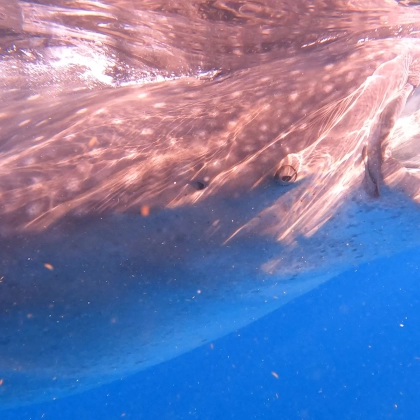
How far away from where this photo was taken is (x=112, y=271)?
6.80 feet

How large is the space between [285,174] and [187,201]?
512 mm

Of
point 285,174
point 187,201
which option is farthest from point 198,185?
point 285,174

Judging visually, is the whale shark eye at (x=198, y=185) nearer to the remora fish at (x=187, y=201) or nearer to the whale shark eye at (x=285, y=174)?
the remora fish at (x=187, y=201)

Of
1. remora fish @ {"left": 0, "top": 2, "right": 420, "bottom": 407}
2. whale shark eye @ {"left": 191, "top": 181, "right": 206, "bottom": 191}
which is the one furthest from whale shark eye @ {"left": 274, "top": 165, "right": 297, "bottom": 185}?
whale shark eye @ {"left": 191, "top": 181, "right": 206, "bottom": 191}

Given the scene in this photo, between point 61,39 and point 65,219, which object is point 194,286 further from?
point 61,39

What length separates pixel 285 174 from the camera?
1.97 meters

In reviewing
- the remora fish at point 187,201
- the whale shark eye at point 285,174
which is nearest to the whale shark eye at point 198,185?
the remora fish at point 187,201

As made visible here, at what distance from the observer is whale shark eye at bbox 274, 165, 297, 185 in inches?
77.4

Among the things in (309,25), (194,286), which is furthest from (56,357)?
(309,25)

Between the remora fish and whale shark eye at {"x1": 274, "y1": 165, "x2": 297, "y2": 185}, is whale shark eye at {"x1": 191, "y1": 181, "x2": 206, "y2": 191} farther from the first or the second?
whale shark eye at {"x1": 274, "y1": 165, "x2": 297, "y2": 185}

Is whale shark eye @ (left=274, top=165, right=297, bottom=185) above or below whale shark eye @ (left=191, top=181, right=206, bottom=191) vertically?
above

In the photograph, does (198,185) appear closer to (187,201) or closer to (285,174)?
(187,201)

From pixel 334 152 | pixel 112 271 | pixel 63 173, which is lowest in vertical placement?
pixel 112 271

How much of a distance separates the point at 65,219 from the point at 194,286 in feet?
2.74
